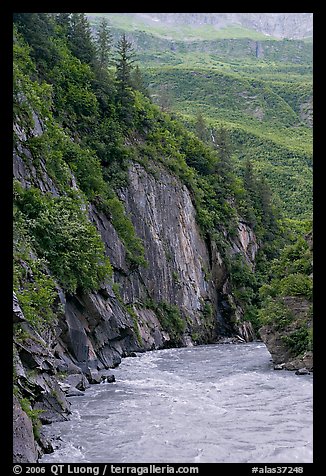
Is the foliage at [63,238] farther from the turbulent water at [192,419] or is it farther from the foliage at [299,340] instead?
the foliage at [299,340]

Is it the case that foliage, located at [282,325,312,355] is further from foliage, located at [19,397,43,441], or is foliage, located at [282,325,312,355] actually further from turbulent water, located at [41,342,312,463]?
foliage, located at [19,397,43,441]

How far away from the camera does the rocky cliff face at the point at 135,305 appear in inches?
610

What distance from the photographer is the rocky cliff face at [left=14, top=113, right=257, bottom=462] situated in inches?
610

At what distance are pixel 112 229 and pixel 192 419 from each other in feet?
68.5

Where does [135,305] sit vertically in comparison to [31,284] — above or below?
below

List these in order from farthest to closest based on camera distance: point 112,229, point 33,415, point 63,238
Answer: point 112,229
point 63,238
point 33,415

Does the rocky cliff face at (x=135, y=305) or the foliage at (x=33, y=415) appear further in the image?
the rocky cliff face at (x=135, y=305)

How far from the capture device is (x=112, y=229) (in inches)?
1390

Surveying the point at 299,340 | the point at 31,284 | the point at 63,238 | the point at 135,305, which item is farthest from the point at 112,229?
the point at 31,284

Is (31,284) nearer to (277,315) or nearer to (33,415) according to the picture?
(33,415)

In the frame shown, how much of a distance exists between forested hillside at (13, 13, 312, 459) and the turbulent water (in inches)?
46.3

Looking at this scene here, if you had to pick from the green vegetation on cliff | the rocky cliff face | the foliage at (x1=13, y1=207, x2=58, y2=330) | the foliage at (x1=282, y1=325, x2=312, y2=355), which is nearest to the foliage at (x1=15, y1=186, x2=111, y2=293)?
the green vegetation on cliff

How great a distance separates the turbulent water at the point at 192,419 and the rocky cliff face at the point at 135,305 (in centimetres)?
97

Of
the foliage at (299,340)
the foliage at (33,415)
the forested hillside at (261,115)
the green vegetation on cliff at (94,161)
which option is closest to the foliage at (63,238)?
the green vegetation on cliff at (94,161)
